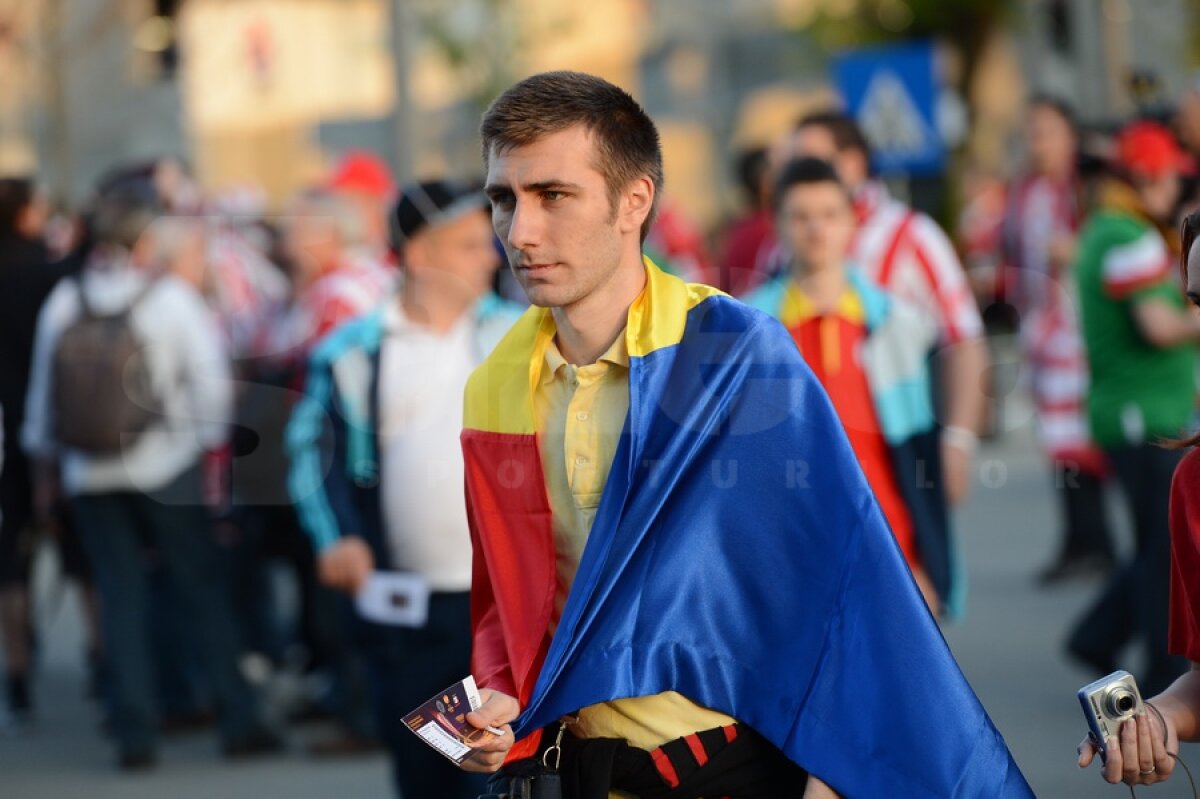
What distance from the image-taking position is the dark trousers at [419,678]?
5.40 meters

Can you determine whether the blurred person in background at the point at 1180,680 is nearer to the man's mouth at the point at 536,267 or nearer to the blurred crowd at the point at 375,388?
the man's mouth at the point at 536,267

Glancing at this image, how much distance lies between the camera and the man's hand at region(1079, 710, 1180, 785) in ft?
10.5

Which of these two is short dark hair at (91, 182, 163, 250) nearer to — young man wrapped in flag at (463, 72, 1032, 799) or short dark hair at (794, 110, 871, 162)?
short dark hair at (794, 110, 871, 162)

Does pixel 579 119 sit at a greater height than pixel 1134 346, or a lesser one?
greater

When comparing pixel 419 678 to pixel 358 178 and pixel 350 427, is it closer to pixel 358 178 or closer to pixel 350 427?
pixel 350 427

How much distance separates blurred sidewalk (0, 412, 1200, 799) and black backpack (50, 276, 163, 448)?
4.54ft

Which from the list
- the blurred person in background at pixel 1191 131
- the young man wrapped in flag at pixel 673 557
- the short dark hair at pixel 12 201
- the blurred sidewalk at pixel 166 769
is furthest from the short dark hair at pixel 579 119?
the short dark hair at pixel 12 201

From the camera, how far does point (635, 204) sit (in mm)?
3486

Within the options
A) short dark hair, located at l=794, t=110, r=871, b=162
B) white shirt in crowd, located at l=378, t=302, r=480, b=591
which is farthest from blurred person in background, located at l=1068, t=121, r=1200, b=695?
white shirt in crowd, located at l=378, t=302, r=480, b=591

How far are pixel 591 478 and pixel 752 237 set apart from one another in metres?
7.44

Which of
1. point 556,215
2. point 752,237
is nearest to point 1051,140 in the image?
point 752,237

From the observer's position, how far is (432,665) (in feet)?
18.5

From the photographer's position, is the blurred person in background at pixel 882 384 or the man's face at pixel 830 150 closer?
the blurred person in background at pixel 882 384

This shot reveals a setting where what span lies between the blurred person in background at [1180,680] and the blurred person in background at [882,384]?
248 cm
